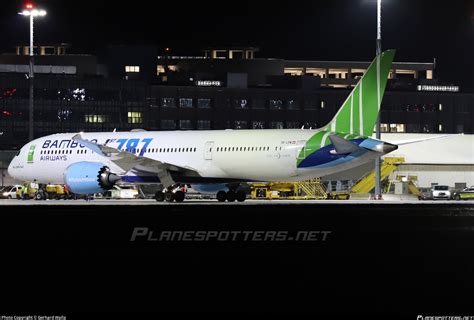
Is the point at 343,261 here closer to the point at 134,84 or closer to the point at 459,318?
the point at 459,318

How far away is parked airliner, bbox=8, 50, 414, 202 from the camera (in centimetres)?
5322

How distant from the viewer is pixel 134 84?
6102 inches

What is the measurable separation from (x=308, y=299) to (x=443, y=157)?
80.5 metres

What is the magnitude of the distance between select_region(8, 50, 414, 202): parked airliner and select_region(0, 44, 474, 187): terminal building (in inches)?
3333

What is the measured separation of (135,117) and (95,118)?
7.25 metres

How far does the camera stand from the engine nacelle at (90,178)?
56094 millimetres

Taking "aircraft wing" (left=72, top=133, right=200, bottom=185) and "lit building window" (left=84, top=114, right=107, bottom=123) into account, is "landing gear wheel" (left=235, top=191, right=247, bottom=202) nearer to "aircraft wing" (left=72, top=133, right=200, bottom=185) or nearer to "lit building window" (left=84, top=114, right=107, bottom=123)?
"aircraft wing" (left=72, top=133, right=200, bottom=185)

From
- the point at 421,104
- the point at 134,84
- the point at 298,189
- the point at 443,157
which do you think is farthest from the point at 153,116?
the point at 298,189

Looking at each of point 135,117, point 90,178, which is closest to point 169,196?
point 90,178

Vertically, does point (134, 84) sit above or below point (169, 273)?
above

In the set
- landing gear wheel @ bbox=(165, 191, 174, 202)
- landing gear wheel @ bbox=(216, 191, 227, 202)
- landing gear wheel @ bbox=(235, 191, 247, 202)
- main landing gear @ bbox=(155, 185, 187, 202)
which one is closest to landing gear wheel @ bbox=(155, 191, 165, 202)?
main landing gear @ bbox=(155, 185, 187, 202)

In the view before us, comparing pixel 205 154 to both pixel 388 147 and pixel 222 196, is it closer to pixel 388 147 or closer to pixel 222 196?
pixel 222 196

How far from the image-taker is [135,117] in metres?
154

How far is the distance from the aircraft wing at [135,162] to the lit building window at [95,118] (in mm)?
91408
